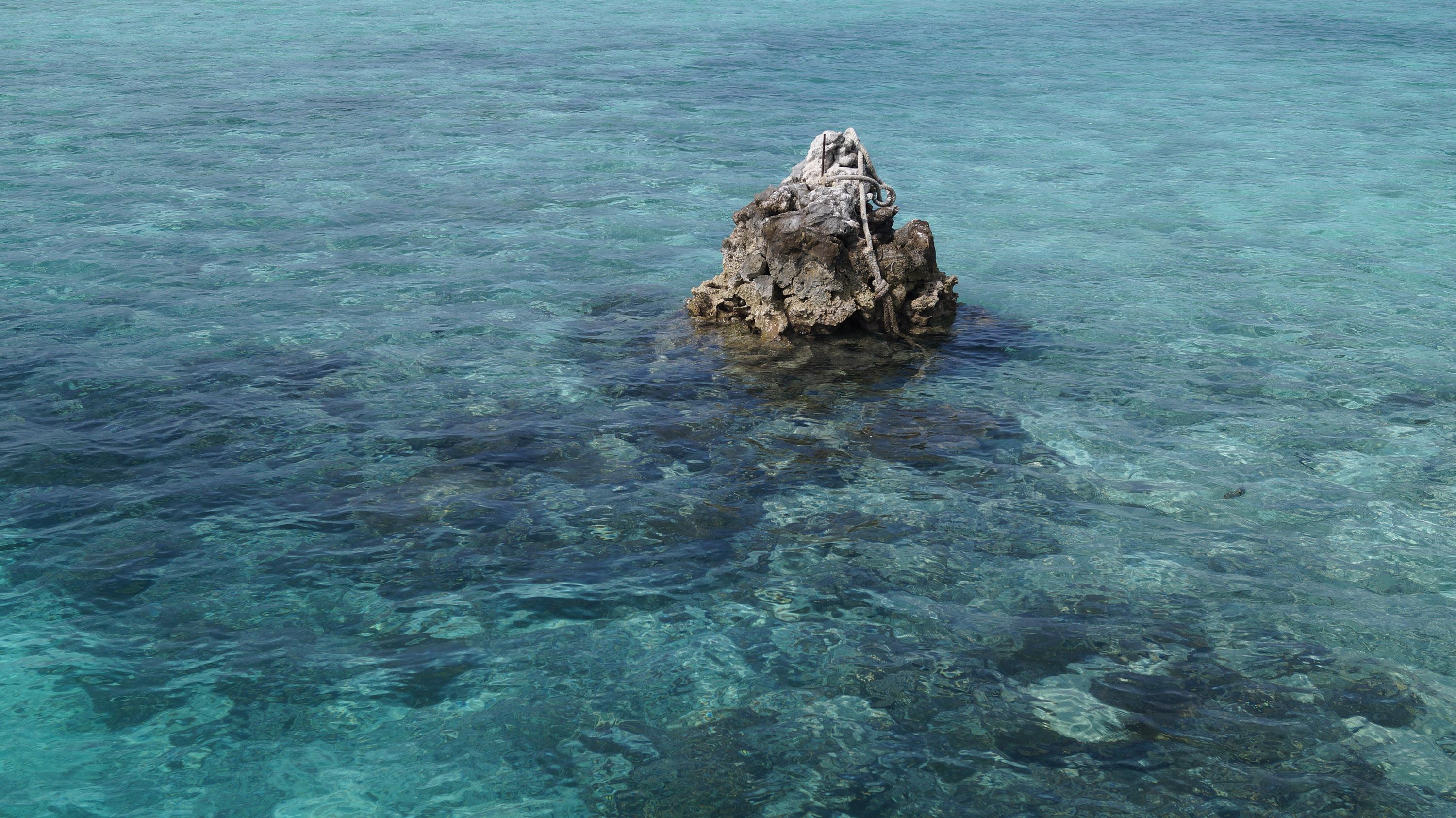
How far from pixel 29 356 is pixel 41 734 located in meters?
6.34

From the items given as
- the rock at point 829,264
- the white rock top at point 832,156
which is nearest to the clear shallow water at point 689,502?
the rock at point 829,264

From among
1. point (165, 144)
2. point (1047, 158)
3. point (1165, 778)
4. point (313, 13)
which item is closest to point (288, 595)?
point (1165, 778)

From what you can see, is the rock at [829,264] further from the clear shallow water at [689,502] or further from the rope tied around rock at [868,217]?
the clear shallow water at [689,502]

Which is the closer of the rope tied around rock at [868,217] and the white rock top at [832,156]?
the rope tied around rock at [868,217]

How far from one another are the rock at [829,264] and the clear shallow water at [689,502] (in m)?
0.44

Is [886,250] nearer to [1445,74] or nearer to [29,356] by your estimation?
[29,356]

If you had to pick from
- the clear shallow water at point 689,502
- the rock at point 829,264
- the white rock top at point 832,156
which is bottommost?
the clear shallow water at point 689,502

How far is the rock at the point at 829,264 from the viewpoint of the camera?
1188cm

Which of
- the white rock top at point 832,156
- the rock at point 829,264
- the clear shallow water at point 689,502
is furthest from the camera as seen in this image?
the white rock top at point 832,156

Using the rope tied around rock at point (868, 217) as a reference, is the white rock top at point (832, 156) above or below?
above

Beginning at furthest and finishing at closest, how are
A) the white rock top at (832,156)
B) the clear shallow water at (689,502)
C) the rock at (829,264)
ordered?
the white rock top at (832,156), the rock at (829,264), the clear shallow water at (689,502)

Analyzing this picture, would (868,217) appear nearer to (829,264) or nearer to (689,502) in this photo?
(829,264)

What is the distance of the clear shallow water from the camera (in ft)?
20.9

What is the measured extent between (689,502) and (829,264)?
388cm
